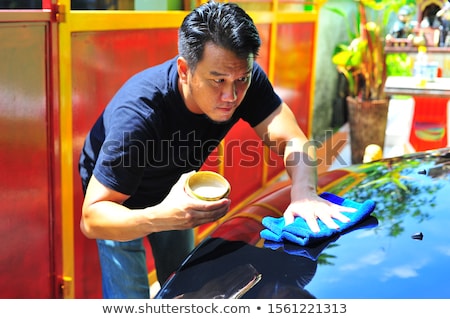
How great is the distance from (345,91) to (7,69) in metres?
6.17

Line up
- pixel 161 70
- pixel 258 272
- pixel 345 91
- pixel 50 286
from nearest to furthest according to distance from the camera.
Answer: pixel 258 272, pixel 161 70, pixel 50 286, pixel 345 91

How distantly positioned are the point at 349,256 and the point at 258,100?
0.91 metres

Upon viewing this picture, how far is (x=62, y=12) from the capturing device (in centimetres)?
259

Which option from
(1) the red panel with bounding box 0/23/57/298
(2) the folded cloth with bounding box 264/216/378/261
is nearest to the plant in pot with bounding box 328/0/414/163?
(1) the red panel with bounding box 0/23/57/298

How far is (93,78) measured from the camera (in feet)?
9.50

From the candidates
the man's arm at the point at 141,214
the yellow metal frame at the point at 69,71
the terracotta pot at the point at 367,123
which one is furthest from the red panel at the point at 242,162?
the man's arm at the point at 141,214

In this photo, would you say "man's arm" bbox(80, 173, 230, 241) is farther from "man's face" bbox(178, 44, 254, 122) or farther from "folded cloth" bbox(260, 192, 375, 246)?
"man's face" bbox(178, 44, 254, 122)

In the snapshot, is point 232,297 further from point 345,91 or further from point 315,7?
point 345,91

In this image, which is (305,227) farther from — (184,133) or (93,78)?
(93,78)

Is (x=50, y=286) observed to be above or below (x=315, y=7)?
below

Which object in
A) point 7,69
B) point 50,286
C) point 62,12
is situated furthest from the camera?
point 50,286

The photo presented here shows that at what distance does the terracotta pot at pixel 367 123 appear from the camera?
6.40 meters

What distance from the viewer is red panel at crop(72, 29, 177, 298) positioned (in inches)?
110
